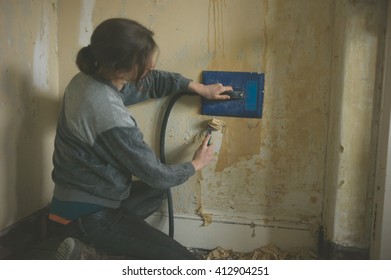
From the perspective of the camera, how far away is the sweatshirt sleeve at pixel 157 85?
145cm

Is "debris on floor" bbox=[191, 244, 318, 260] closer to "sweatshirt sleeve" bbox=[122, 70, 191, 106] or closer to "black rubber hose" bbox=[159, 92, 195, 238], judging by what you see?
"black rubber hose" bbox=[159, 92, 195, 238]

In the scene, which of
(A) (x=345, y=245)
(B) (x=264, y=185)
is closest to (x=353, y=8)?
→ (B) (x=264, y=185)

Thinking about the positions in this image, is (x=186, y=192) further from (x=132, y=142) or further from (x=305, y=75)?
(x=305, y=75)

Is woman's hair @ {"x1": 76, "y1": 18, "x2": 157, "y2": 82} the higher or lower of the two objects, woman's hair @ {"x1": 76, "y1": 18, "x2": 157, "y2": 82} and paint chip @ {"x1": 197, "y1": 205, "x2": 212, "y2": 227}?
the higher

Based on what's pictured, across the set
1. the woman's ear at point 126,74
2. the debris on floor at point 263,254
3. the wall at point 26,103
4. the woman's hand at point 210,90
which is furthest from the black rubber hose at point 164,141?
the wall at point 26,103

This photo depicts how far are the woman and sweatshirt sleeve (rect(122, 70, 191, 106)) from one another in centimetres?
22

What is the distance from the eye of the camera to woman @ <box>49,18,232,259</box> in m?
1.12

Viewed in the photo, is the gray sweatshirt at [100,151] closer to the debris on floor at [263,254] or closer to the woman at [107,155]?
the woman at [107,155]

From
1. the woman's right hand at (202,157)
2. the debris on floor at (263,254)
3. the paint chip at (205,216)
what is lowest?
the debris on floor at (263,254)

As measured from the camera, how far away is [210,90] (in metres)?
1.48

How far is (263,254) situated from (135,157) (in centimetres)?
79

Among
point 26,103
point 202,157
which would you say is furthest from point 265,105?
point 26,103

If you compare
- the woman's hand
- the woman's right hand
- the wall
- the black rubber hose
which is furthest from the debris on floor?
the wall
